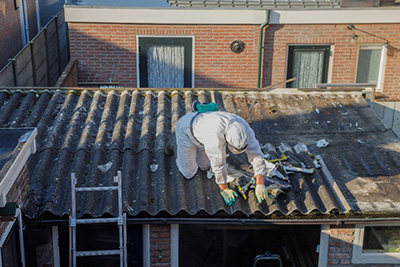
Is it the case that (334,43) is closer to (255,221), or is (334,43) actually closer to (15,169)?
(255,221)

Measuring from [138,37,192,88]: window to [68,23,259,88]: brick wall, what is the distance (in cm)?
16

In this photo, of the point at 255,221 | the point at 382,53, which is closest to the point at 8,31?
the point at 382,53

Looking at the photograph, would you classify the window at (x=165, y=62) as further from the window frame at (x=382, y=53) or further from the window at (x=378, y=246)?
the window at (x=378, y=246)

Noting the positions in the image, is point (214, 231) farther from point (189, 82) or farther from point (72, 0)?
point (72, 0)

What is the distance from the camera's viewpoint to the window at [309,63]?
13.3 metres

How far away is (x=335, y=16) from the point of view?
12.9 metres

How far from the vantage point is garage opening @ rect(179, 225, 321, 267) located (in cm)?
810

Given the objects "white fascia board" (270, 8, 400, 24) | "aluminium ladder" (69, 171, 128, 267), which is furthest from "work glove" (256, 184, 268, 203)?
"white fascia board" (270, 8, 400, 24)

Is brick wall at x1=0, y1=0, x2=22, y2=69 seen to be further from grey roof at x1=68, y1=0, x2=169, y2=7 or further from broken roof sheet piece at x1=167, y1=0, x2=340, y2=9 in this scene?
broken roof sheet piece at x1=167, y1=0, x2=340, y2=9

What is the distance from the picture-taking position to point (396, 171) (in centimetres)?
730

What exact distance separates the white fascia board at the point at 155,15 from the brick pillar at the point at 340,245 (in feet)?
23.2

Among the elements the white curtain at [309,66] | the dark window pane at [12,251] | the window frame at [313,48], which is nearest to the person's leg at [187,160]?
the dark window pane at [12,251]

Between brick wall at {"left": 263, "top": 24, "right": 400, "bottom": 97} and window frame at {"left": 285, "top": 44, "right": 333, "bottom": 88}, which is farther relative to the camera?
window frame at {"left": 285, "top": 44, "right": 333, "bottom": 88}

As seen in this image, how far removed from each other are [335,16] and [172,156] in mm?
7169
